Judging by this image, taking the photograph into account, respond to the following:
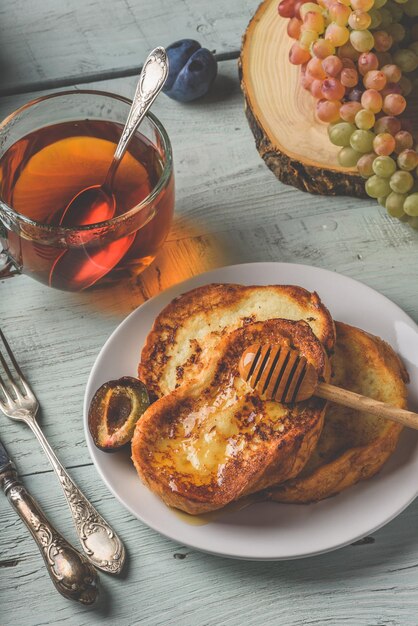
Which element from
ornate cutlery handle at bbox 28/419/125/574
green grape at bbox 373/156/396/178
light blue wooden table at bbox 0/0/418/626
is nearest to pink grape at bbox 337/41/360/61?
green grape at bbox 373/156/396/178

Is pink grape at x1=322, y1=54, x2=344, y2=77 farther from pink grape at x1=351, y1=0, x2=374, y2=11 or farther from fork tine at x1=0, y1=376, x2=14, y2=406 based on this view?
fork tine at x1=0, y1=376, x2=14, y2=406

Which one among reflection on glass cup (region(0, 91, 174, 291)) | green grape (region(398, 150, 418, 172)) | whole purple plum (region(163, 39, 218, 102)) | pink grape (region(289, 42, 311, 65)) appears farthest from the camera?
whole purple plum (region(163, 39, 218, 102))

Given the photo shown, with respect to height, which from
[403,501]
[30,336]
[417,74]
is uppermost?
[417,74]

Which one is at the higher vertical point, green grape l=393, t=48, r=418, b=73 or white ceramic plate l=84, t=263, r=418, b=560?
green grape l=393, t=48, r=418, b=73

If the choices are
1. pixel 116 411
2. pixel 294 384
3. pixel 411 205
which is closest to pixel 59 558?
pixel 116 411

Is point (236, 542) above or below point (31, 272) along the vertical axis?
below

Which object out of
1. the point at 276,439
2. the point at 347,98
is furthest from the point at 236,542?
the point at 347,98

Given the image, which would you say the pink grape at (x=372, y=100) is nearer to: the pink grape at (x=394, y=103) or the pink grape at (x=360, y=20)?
the pink grape at (x=394, y=103)

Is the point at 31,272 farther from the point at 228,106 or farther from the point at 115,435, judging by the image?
the point at 228,106
